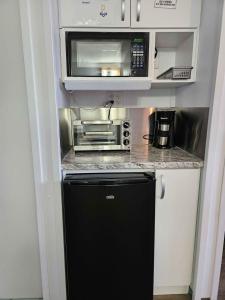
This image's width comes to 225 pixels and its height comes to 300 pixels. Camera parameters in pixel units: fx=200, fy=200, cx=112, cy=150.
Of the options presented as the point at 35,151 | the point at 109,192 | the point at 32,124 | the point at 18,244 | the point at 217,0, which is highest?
the point at 217,0

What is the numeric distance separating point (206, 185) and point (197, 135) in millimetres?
337

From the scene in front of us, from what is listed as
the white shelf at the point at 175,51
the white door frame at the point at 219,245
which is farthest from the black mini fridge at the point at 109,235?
the white shelf at the point at 175,51

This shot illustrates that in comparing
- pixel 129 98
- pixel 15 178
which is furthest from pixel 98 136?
pixel 15 178

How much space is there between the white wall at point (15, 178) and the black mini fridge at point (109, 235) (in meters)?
0.23

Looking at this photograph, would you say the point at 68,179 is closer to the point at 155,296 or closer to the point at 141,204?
the point at 141,204

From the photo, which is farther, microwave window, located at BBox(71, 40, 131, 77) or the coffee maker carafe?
the coffee maker carafe

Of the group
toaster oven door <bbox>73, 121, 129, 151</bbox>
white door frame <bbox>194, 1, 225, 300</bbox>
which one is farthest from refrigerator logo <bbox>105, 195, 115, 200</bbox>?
white door frame <bbox>194, 1, 225, 300</bbox>

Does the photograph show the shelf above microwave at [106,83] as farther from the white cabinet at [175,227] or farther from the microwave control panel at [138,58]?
the white cabinet at [175,227]

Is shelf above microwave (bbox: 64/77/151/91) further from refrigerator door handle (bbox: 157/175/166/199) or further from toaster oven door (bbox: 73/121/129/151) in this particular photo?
refrigerator door handle (bbox: 157/175/166/199)

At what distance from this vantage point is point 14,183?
3.92 feet

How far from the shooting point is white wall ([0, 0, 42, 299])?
1.06 m

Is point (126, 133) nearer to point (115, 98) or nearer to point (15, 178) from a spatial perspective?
point (115, 98)

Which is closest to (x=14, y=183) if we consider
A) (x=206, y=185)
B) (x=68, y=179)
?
(x=68, y=179)

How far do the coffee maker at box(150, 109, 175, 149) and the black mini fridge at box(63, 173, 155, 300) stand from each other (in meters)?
0.46
